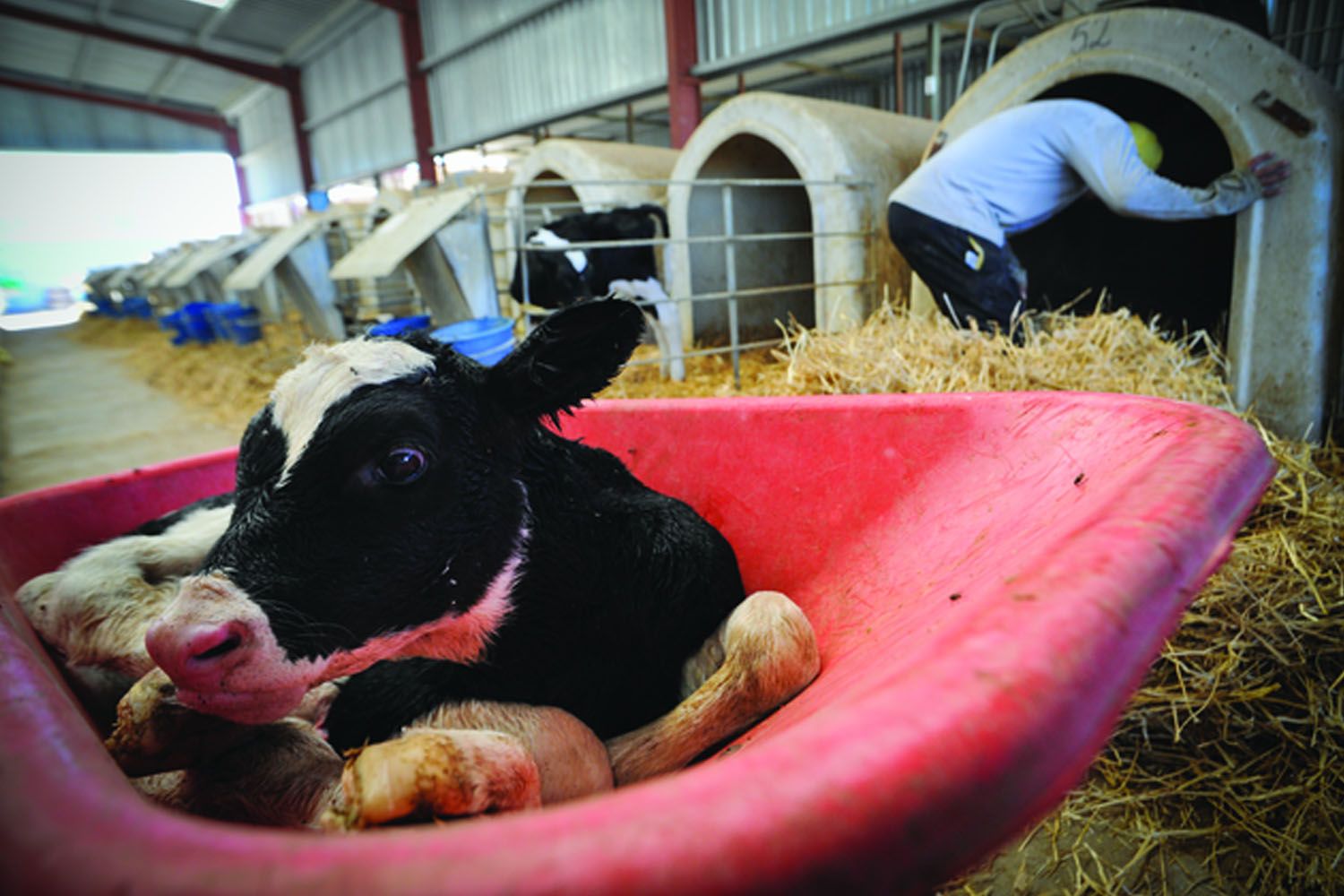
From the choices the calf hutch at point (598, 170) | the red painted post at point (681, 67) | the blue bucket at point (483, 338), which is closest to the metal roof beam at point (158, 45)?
the red painted post at point (681, 67)

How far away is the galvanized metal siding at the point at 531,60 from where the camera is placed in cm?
952

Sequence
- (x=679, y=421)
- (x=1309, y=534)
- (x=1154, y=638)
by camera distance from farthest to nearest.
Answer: (x=1309, y=534) → (x=679, y=421) → (x=1154, y=638)

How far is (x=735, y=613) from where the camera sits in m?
1.08

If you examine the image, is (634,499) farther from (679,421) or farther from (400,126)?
(400,126)

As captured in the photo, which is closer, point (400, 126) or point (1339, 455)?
point (1339, 455)

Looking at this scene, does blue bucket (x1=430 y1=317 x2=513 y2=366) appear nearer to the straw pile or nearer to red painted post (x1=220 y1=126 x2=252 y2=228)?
the straw pile

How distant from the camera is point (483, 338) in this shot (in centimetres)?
323

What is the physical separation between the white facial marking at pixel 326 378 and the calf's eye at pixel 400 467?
0.09 meters

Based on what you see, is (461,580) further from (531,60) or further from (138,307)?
(138,307)

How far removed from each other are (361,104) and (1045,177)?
17.3 meters

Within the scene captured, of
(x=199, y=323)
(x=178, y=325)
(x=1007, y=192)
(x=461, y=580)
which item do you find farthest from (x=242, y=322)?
(x=461, y=580)

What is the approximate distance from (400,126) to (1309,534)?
56.1 ft

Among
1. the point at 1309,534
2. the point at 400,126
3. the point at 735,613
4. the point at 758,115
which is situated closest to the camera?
the point at 735,613

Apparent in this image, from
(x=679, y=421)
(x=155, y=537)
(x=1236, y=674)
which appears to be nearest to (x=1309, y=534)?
(x=1236, y=674)
